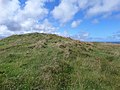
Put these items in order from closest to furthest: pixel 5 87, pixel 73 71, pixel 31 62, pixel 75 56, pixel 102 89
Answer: pixel 5 87
pixel 102 89
pixel 73 71
pixel 31 62
pixel 75 56

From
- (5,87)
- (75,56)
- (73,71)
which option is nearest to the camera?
(5,87)

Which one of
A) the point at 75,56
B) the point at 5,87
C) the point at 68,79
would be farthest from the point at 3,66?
the point at 75,56

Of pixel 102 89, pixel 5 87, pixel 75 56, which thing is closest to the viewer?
pixel 5 87

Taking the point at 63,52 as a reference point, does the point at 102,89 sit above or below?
below

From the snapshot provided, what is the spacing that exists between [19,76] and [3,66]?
9.80 feet

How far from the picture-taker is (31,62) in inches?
823

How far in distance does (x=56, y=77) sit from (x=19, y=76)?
9.67 feet

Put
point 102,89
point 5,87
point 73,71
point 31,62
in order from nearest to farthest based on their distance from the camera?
point 5,87
point 102,89
point 73,71
point 31,62

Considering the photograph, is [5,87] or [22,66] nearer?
[5,87]

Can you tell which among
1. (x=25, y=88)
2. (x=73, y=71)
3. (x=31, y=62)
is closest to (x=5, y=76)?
(x=25, y=88)

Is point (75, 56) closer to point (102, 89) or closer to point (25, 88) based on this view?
point (102, 89)

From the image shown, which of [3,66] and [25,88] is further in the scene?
[3,66]

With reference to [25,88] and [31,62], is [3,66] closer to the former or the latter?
[31,62]

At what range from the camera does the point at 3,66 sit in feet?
64.5
